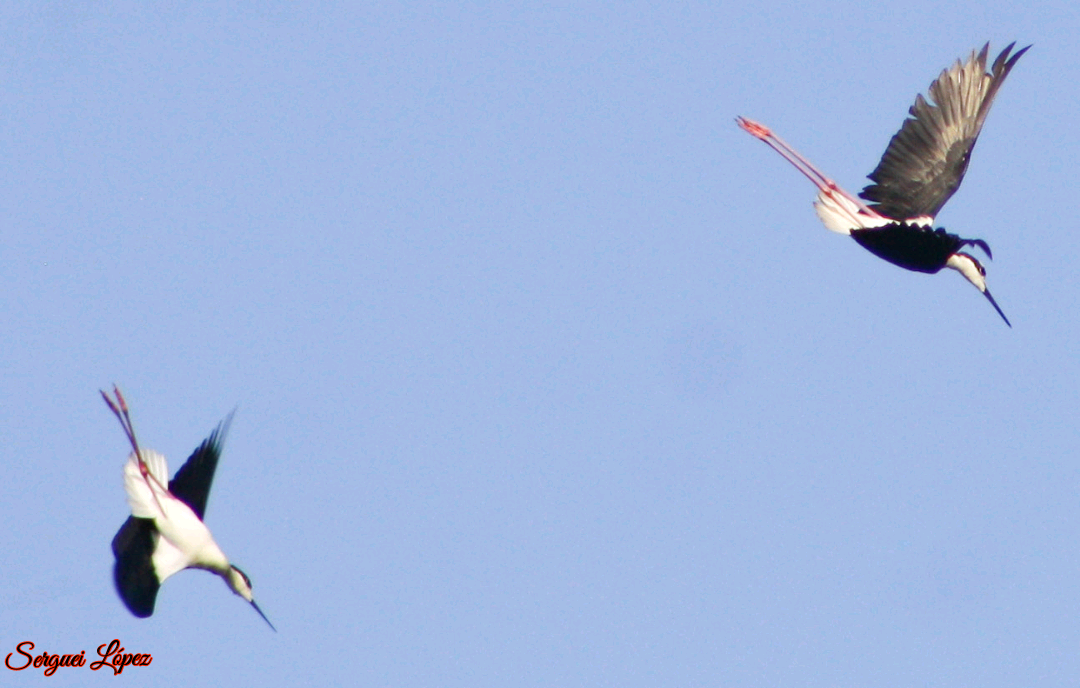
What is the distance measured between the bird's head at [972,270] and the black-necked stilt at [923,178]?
40 cm

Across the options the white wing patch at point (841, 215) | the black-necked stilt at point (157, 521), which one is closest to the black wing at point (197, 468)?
the black-necked stilt at point (157, 521)

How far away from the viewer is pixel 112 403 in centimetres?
1165

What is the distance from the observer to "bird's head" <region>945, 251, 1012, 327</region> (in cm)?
1311

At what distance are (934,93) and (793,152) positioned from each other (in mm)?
1327

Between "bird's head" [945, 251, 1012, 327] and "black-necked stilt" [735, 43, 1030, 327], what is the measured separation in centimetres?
40

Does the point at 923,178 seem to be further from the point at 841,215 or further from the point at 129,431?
the point at 129,431

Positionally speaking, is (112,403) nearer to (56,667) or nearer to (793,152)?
(56,667)

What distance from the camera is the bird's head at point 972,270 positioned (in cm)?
1311

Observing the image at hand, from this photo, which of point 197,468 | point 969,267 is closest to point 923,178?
point 969,267

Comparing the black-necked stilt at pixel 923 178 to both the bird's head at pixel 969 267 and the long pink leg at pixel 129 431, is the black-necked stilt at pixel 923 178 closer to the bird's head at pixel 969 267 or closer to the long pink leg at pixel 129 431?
the bird's head at pixel 969 267

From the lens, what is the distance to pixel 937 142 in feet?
40.2

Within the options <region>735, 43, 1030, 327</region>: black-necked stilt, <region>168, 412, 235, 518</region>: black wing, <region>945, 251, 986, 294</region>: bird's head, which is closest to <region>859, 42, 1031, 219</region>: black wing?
<region>735, 43, 1030, 327</region>: black-necked stilt

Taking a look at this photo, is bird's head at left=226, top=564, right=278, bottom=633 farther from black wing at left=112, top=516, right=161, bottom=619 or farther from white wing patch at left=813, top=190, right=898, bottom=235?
white wing patch at left=813, top=190, right=898, bottom=235

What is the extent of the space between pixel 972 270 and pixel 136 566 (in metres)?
6.78
